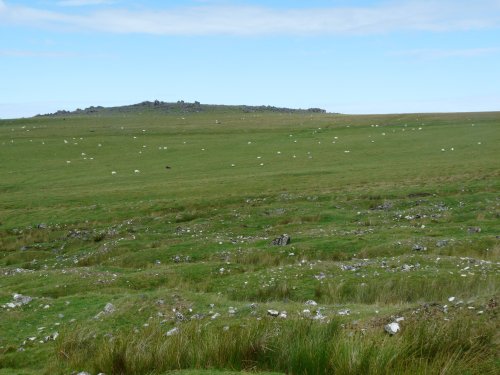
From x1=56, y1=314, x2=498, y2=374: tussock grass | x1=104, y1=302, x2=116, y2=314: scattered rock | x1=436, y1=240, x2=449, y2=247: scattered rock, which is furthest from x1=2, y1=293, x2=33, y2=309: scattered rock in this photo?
x1=436, y1=240, x2=449, y2=247: scattered rock

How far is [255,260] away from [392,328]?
555 inches

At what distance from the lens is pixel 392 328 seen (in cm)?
985

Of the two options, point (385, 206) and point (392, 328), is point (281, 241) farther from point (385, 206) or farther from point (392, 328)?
point (392, 328)

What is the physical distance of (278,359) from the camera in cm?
932

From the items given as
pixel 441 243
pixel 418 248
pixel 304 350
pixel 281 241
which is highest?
pixel 304 350

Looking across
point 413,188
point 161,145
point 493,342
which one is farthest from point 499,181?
A: point 161,145

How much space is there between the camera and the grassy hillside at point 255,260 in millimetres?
9570

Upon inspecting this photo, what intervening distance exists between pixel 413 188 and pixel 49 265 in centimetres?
2513

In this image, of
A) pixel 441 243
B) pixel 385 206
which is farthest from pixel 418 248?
pixel 385 206

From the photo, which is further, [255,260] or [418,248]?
[255,260]

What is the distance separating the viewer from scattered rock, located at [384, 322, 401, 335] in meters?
9.73

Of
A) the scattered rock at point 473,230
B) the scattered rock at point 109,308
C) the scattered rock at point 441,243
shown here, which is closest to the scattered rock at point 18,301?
the scattered rock at point 109,308

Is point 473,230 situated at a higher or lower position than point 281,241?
higher

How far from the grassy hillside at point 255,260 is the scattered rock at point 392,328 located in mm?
107
